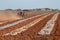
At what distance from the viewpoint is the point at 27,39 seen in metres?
16.1

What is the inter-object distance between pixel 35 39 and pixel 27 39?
58 cm

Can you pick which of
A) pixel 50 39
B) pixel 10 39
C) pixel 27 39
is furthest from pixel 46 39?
pixel 10 39

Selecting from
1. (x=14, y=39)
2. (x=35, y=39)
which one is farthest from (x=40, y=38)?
(x=14, y=39)

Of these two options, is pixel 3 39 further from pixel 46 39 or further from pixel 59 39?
pixel 59 39

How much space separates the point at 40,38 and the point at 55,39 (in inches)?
46.2

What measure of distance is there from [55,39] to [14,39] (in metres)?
3.00

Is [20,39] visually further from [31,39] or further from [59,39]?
[59,39]

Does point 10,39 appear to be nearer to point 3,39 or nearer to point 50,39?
point 3,39

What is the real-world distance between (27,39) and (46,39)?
1382mm

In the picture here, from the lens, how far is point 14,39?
52.9ft

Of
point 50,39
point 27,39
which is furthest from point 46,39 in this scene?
Result: point 27,39

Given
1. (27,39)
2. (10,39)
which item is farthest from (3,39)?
(27,39)

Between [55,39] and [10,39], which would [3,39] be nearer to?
[10,39]

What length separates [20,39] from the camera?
16.0 m
